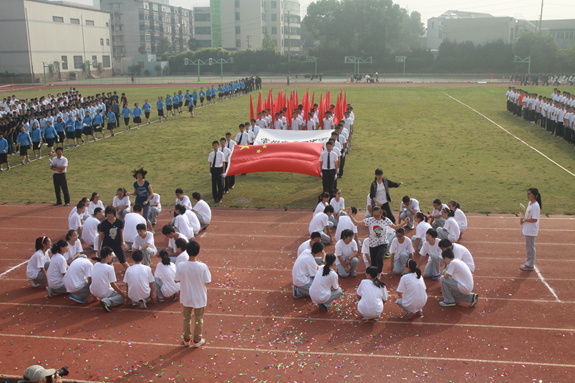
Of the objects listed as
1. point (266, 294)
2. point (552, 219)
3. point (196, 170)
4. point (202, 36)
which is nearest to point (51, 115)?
point (196, 170)

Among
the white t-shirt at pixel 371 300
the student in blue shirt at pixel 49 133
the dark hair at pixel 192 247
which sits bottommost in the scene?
the white t-shirt at pixel 371 300

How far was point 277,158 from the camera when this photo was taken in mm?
15164

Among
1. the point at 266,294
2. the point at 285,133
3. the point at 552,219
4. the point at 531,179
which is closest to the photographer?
the point at 266,294

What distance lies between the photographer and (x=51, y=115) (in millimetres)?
22781

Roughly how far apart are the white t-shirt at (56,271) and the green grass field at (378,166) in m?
5.95

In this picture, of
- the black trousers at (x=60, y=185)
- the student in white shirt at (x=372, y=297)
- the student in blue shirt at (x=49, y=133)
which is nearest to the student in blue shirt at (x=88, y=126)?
the student in blue shirt at (x=49, y=133)

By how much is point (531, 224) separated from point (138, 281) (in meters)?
7.49

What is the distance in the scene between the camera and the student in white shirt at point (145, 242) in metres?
9.16

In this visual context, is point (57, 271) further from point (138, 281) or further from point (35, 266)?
point (138, 281)

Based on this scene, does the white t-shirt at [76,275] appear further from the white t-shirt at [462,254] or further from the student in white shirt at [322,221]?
the white t-shirt at [462,254]

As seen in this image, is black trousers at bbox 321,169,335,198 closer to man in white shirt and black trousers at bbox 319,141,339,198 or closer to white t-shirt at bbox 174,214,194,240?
man in white shirt and black trousers at bbox 319,141,339,198

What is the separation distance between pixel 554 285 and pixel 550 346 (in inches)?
90.1

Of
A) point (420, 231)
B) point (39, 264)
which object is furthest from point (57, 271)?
point (420, 231)

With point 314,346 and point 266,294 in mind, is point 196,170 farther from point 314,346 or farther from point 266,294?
point 314,346
